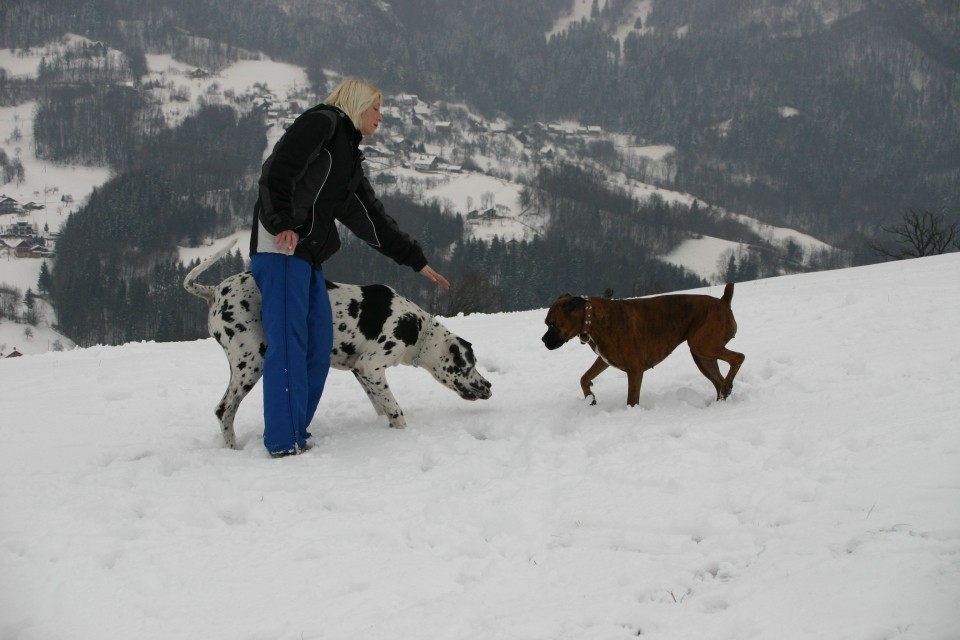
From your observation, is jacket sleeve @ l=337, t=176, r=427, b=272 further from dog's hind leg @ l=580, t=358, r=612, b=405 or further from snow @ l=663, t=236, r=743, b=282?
snow @ l=663, t=236, r=743, b=282

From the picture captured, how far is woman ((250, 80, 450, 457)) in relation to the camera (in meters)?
5.41

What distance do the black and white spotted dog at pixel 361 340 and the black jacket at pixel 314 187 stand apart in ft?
1.60

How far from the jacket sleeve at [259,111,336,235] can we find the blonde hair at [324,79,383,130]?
0.42 meters

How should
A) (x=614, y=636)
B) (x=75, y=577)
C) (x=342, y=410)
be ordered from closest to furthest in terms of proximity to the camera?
(x=614, y=636) < (x=75, y=577) < (x=342, y=410)

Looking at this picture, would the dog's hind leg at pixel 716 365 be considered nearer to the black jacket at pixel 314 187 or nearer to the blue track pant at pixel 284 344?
the black jacket at pixel 314 187

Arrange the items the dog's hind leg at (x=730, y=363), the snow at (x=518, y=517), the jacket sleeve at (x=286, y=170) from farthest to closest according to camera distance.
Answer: the dog's hind leg at (x=730, y=363) < the jacket sleeve at (x=286, y=170) < the snow at (x=518, y=517)

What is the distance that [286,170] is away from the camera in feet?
17.7

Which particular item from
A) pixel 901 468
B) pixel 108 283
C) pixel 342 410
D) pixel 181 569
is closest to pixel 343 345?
pixel 342 410

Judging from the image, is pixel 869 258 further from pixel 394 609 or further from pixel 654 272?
pixel 394 609

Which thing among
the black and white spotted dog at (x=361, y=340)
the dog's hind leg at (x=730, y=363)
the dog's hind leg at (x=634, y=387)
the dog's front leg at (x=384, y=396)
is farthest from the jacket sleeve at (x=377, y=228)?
the dog's hind leg at (x=730, y=363)

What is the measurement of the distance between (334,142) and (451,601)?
3.87 m

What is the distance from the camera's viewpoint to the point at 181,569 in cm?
370

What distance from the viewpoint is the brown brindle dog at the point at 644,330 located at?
677 cm

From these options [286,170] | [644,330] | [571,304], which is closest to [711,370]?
[644,330]
